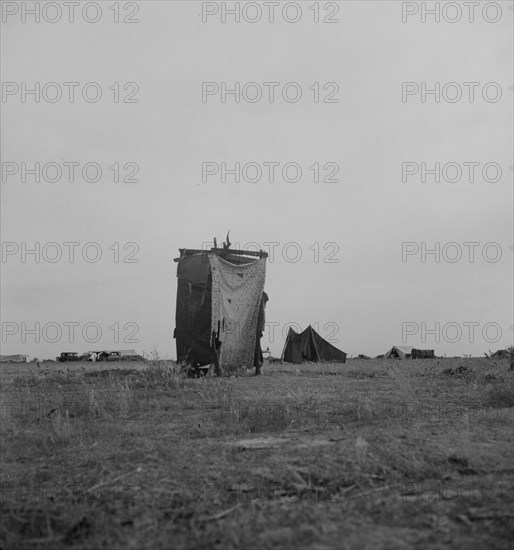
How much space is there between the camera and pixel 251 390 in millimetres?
7555

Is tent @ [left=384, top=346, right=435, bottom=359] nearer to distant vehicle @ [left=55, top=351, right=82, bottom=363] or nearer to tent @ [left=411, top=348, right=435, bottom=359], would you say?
tent @ [left=411, top=348, right=435, bottom=359]

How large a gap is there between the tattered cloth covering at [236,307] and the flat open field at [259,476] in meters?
5.06

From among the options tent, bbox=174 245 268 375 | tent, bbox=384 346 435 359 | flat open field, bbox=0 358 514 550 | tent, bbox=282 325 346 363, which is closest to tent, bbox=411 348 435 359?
tent, bbox=384 346 435 359

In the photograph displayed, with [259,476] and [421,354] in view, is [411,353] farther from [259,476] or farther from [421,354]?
[259,476]

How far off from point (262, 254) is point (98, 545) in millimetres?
10136

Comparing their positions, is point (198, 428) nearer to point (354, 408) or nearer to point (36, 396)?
point (354, 408)

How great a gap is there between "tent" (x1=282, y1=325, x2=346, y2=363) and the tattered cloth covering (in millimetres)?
10283

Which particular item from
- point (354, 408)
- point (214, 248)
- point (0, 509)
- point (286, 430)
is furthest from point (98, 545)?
point (214, 248)

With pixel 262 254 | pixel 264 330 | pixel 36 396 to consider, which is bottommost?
pixel 36 396

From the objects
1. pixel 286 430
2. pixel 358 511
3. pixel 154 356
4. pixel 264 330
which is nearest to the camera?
pixel 358 511

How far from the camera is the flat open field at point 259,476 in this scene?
8.06 ft

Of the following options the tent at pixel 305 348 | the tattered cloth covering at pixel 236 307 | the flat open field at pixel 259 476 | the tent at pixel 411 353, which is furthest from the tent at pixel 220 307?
the tent at pixel 411 353

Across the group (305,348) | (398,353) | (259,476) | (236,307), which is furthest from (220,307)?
(398,353)

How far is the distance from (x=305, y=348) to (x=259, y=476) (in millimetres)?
19419
